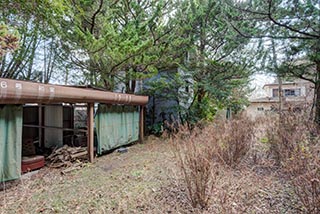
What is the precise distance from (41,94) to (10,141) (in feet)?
4.00

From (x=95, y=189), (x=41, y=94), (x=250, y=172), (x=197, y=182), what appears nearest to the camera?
(x=197, y=182)

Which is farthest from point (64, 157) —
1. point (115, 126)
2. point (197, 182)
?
point (197, 182)

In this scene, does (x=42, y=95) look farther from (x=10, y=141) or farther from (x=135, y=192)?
(x=135, y=192)

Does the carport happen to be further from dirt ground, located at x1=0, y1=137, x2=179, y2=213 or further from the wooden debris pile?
dirt ground, located at x1=0, y1=137, x2=179, y2=213

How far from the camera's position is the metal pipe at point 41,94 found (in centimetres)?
371

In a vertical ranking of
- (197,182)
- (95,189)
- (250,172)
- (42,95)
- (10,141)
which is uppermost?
(42,95)

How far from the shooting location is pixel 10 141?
14.0 ft

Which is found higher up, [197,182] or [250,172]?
[197,182]

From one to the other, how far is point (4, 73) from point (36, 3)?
5821mm

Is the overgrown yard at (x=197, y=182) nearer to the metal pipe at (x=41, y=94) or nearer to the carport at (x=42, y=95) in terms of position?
the carport at (x=42, y=95)

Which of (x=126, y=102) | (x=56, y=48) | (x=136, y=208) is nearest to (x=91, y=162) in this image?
(x=126, y=102)

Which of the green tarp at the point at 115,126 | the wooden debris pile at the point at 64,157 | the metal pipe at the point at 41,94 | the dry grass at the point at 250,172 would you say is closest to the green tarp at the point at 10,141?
the metal pipe at the point at 41,94

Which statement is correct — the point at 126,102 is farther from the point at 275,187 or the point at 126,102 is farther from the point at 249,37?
the point at 275,187

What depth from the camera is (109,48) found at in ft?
21.4
